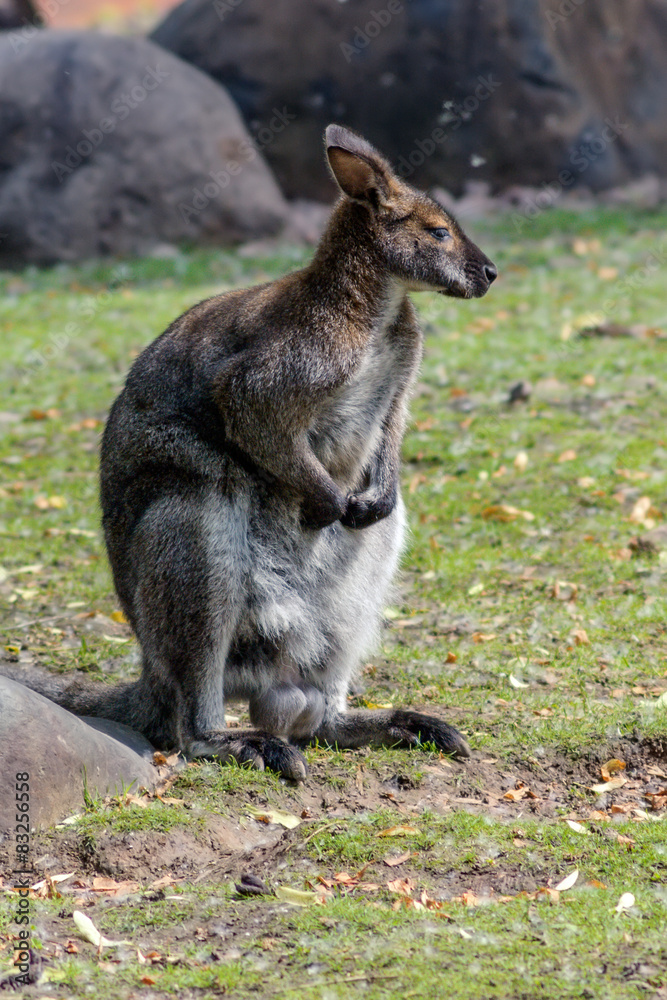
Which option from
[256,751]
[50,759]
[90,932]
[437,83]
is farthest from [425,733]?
[437,83]

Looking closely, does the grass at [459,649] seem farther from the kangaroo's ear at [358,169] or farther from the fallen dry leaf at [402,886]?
the kangaroo's ear at [358,169]

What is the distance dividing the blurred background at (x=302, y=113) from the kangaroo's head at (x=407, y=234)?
29.3 ft

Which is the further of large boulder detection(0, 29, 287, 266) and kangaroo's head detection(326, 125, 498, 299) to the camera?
large boulder detection(0, 29, 287, 266)

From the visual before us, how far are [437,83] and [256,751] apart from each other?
1131 centimetres

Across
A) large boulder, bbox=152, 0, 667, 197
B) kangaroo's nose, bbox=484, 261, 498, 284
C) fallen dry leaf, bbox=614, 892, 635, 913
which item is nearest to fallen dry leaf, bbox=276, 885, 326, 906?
fallen dry leaf, bbox=614, 892, 635, 913

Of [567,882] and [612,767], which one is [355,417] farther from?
[567,882]

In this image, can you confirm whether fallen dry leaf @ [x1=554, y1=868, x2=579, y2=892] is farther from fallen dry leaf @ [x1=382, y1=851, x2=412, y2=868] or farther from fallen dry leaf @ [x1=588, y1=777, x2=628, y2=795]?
fallen dry leaf @ [x1=588, y1=777, x2=628, y2=795]

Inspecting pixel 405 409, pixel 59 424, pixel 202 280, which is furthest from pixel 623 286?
pixel 405 409

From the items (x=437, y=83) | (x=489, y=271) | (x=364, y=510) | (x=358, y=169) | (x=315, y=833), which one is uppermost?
(x=437, y=83)

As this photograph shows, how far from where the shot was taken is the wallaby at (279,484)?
3.73 meters

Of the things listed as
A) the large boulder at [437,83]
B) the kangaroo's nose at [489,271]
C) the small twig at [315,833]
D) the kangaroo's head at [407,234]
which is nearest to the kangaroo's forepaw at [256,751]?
the small twig at [315,833]

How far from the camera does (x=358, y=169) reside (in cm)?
388

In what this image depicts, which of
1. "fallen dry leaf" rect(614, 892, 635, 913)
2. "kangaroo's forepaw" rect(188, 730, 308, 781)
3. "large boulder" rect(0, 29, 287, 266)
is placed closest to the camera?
"fallen dry leaf" rect(614, 892, 635, 913)

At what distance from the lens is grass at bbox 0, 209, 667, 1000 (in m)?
2.70
